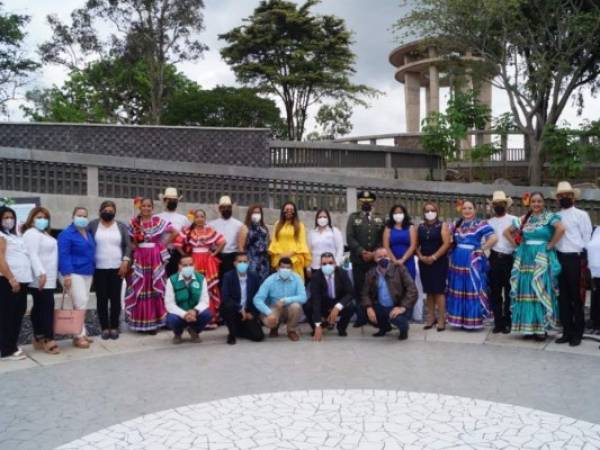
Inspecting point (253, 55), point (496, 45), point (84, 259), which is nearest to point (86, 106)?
point (253, 55)

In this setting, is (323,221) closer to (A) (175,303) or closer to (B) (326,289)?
(B) (326,289)

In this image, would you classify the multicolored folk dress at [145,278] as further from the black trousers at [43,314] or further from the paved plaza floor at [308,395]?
the black trousers at [43,314]

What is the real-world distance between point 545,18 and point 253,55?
14150 mm

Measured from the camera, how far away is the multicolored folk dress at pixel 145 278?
8188 millimetres

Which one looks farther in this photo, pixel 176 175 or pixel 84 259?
pixel 176 175

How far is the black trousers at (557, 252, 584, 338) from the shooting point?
23.9 feet

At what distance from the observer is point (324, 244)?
27.7 ft

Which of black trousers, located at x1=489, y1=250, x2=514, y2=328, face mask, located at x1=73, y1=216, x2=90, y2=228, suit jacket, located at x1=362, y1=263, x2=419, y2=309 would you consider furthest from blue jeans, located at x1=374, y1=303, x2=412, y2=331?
face mask, located at x1=73, y1=216, x2=90, y2=228

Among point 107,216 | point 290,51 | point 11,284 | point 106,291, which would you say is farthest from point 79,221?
point 290,51

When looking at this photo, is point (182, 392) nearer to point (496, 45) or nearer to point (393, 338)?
point (393, 338)

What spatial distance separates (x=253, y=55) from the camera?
2920cm

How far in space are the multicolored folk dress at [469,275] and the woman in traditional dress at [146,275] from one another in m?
4.00

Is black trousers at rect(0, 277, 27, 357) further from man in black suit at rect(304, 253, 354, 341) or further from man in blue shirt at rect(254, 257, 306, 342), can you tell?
man in black suit at rect(304, 253, 354, 341)

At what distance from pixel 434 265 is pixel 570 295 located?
5.59 feet
